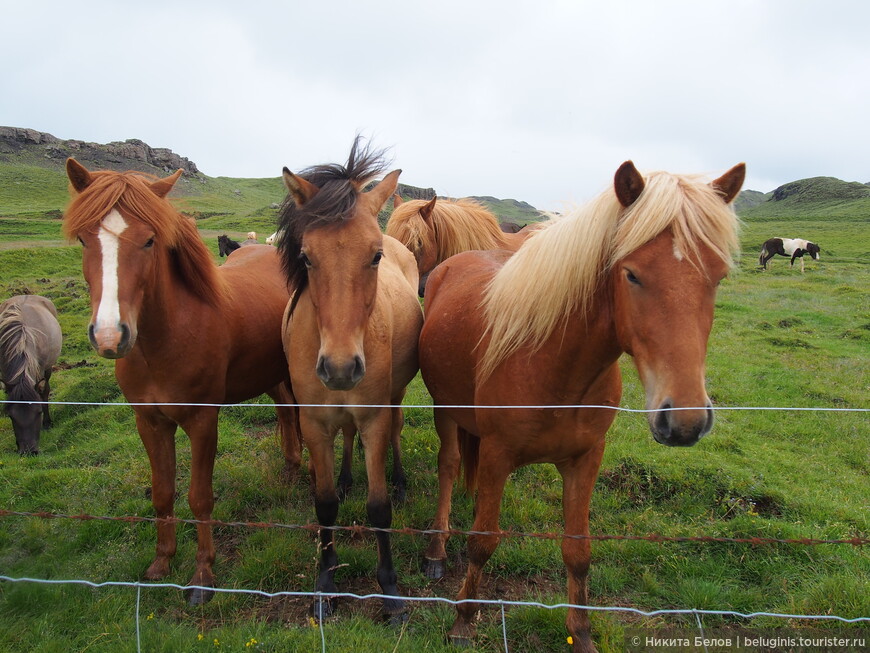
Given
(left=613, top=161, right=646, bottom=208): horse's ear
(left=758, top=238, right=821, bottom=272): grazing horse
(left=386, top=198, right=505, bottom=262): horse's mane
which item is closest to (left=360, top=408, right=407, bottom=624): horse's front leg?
(left=613, top=161, right=646, bottom=208): horse's ear

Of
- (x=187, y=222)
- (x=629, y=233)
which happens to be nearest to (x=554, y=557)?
(x=629, y=233)

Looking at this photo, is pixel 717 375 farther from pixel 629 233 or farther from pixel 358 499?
pixel 629 233

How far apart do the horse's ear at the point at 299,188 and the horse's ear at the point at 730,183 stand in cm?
199

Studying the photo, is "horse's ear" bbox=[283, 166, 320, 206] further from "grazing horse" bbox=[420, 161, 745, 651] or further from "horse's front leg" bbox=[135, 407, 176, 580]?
"horse's front leg" bbox=[135, 407, 176, 580]

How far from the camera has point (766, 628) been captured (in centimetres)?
279

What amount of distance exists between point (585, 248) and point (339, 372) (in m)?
1.26

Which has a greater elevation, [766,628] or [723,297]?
[723,297]

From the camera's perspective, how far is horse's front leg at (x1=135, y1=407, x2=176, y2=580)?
11.0 feet

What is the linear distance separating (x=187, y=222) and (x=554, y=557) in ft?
11.2

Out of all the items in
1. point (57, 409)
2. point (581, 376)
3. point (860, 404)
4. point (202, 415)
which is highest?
point (581, 376)

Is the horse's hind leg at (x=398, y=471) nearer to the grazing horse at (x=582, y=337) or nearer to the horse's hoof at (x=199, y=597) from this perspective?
the grazing horse at (x=582, y=337)

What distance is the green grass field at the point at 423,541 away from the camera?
9.27 feet

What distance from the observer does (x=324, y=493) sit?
3.19 meters

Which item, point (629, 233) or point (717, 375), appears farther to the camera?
point (717, 375)
